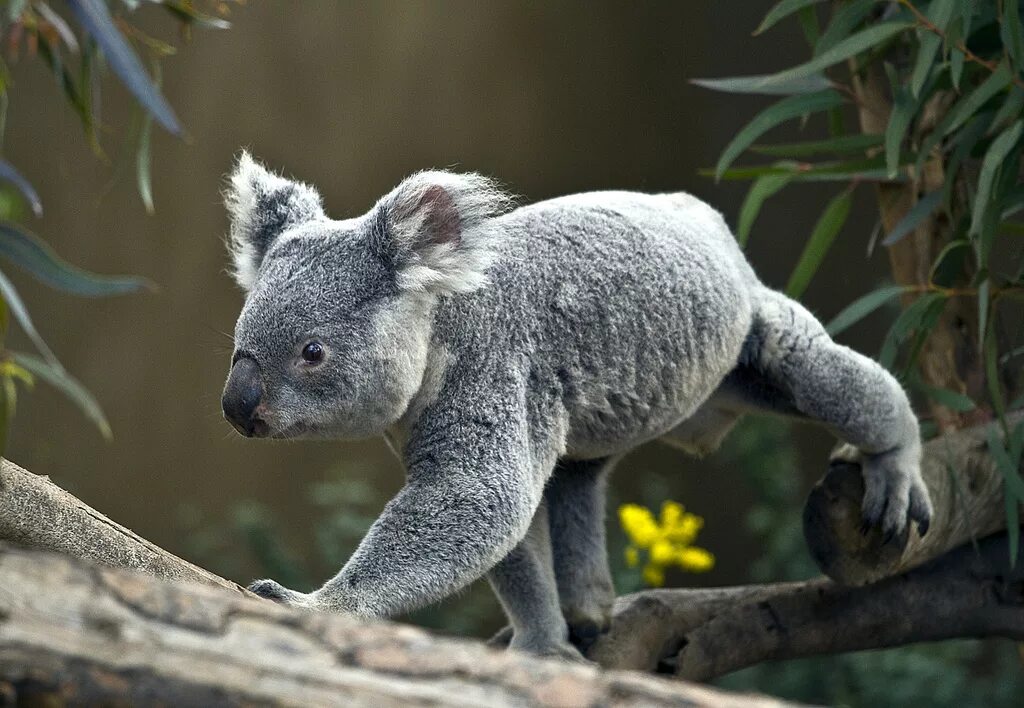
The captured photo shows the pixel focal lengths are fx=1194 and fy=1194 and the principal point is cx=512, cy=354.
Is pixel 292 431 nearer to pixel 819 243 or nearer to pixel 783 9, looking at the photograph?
pixel 783 9

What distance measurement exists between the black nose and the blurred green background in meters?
2.59

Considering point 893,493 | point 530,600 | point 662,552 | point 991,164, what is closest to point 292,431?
point 530,600

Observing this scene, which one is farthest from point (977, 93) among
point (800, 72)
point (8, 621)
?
point (8, 621)

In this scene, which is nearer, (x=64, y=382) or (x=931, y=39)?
(x=64, y=382)

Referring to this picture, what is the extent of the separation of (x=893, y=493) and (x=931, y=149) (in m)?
0.67

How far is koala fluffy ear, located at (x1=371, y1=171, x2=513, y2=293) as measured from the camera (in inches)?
64.6

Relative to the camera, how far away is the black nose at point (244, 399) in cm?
154

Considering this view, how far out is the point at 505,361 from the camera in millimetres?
1729

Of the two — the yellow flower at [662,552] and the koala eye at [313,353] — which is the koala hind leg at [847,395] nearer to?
the koala eye at [313,353]

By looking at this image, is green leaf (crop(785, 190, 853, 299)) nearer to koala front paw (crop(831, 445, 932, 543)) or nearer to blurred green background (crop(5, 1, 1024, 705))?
koala front paw (crop(831, 445, 932, 543))

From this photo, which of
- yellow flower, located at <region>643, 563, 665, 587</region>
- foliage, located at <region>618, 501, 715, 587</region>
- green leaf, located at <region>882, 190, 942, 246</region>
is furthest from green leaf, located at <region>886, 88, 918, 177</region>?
yellow flower, located at <region>643, 563, 665, 587</region>

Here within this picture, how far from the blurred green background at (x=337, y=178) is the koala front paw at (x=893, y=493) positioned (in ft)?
5.99

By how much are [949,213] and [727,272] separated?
29.0 inches

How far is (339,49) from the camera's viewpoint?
14.7 ft
